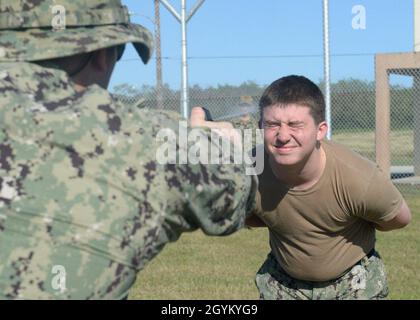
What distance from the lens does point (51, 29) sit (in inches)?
71.4

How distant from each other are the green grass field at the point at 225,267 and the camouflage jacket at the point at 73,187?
583cm

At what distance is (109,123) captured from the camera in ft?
5.77

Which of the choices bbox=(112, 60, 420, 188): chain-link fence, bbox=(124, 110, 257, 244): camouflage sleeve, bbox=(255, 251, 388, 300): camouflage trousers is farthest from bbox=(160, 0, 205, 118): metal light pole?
bbox=(124, 110, 257, 244): camouflage sleeve

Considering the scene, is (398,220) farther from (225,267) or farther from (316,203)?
(225,267)

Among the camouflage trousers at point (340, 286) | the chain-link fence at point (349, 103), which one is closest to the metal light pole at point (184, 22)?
the chain-link fence at point (349, 103)

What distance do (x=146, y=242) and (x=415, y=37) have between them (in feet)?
54.4

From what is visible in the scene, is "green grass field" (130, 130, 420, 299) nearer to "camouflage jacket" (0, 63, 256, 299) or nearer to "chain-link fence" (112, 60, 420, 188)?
"chain-link fence" (112, 60, 420, 188)

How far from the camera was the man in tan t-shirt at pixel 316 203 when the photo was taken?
410 centimetres

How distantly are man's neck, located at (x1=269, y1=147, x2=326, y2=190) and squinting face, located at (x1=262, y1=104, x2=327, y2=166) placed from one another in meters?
0.04

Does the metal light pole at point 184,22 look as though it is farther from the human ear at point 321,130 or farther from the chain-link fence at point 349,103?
the human ear at point 321,130

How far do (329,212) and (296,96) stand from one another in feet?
1.95

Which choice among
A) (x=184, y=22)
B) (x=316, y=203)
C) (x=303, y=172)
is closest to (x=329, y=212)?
(x=316, y=203)
